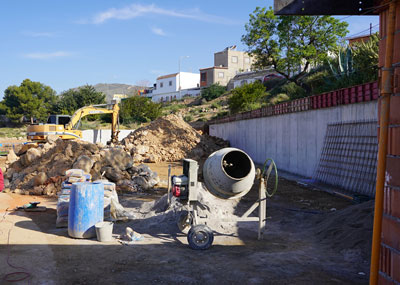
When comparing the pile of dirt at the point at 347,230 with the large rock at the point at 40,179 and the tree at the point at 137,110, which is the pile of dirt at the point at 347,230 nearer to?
the large rock at the point at 40,179

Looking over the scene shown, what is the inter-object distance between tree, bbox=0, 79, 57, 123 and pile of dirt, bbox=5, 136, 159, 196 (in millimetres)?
44889

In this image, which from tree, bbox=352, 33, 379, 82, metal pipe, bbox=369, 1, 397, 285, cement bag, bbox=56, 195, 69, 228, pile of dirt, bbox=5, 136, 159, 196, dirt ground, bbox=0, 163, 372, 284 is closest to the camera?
metal pipe, bbox=369, 1, 397, 285

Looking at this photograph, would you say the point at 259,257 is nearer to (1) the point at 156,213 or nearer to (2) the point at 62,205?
(1) the point at 156,213

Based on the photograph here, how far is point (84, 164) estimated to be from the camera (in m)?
12.7

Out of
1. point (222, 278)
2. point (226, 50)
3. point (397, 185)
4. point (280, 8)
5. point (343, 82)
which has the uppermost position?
point (226, 50)

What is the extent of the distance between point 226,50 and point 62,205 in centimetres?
6681

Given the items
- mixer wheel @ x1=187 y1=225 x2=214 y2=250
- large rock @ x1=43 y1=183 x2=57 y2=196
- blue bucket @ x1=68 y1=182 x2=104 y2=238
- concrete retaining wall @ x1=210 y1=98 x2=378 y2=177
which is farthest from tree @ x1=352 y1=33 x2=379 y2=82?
blue bucket @ x1=68 y1=182 x2=104 y2=238

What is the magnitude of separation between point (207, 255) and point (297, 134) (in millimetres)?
10442

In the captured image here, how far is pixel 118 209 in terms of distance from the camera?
8.43 meters

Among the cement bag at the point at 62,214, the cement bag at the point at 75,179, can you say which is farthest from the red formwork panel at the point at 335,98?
the cement bag at the point at 62,214

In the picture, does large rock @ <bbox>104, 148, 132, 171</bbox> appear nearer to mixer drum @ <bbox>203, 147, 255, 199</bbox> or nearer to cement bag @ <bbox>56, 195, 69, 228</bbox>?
cement bag @ <bbox>56, 195, 69, 228</bbox>

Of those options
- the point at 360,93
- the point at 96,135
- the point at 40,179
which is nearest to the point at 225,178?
the point at 360,93

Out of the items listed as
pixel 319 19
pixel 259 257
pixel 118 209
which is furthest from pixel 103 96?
pixel 259 257

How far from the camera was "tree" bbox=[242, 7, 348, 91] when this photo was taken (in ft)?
91.2
